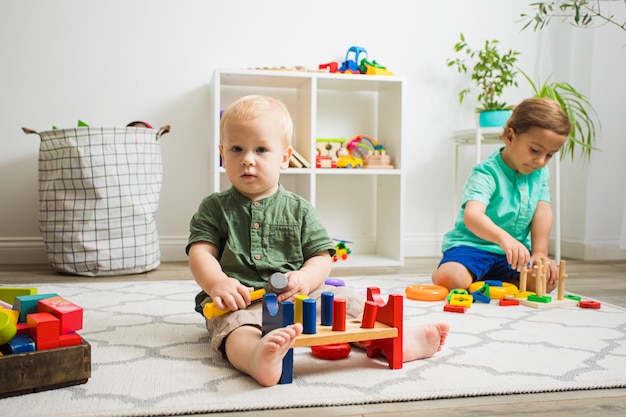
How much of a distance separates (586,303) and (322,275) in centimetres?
79

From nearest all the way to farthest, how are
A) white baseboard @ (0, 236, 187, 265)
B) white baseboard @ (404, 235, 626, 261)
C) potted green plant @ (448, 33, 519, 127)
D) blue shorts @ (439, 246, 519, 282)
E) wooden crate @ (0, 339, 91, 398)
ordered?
wooden crate @ (0, 339, 91, 398) < blue shorts @ (439, 246, 519, 282) < white baseboard @ (0, 236, 187, 265) < potted green plant @ (448, 33, 519, 127) < white baseboard @ (404, 235, 626, 261)

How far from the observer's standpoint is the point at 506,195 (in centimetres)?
175

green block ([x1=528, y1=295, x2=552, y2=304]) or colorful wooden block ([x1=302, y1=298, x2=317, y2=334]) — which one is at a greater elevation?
colorful wooden block ([x1=302, y1=298, x2=317, y2=334])

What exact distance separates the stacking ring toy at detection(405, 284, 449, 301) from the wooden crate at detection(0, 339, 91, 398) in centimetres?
94

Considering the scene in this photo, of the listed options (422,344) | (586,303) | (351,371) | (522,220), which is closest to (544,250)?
(522,220)

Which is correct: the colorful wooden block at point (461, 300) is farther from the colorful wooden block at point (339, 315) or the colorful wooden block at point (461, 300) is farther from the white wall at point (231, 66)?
the white wall at point (231, 66)

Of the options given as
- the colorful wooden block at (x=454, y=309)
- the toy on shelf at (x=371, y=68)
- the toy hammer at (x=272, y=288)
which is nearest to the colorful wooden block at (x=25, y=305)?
the toy hammer at (x=272, y=288)

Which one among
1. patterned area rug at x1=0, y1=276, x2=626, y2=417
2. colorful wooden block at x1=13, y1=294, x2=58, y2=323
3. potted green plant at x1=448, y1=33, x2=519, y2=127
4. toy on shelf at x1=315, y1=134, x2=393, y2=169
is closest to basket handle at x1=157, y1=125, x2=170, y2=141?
toy on shelf at x1=315, y1=134, x2=393, y2=169

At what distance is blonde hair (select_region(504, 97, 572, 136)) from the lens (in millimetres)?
1626

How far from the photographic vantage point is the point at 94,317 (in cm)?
133

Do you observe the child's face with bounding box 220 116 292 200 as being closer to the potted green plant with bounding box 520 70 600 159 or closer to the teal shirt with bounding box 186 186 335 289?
the teal shirt with bounding box 186 186 335 289

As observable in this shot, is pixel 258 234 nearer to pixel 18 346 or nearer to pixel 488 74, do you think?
pixel 18 346

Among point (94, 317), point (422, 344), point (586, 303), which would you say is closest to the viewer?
point (422, 344)

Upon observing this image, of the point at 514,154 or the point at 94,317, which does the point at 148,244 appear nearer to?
the point at 94,317
